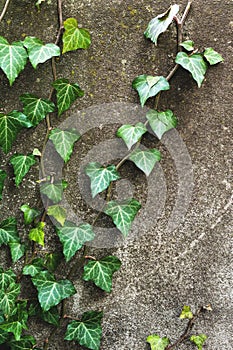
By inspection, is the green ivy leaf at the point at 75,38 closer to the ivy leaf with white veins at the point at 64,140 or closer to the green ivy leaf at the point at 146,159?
the ivy leaf with white veins at the point at 64,140

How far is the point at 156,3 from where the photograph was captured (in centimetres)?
152

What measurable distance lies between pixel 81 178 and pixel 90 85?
302 millimetres

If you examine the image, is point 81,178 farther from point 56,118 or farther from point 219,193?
point 219,193

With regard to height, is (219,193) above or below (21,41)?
below

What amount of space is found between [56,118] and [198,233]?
593mm

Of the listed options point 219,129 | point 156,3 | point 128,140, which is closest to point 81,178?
point 128,140

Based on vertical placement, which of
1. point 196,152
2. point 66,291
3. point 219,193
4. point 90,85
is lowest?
point 66,291

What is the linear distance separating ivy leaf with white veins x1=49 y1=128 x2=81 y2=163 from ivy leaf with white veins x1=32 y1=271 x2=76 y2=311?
0.38m

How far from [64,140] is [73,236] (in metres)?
0.30

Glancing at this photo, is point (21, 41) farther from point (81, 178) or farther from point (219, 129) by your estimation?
point (219, 129)

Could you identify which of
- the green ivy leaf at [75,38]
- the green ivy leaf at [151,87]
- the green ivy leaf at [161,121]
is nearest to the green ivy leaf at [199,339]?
the green ivy leaf at [161,121]

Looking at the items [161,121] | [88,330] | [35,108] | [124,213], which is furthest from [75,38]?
[88,330]

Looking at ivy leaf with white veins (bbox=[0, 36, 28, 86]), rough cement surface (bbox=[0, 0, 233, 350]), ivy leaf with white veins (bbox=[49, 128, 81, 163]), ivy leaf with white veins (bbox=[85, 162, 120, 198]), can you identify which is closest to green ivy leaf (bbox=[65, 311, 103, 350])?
rough cement surface (bbox=[0, 0, 233, 350])

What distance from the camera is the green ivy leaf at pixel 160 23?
1.44m
